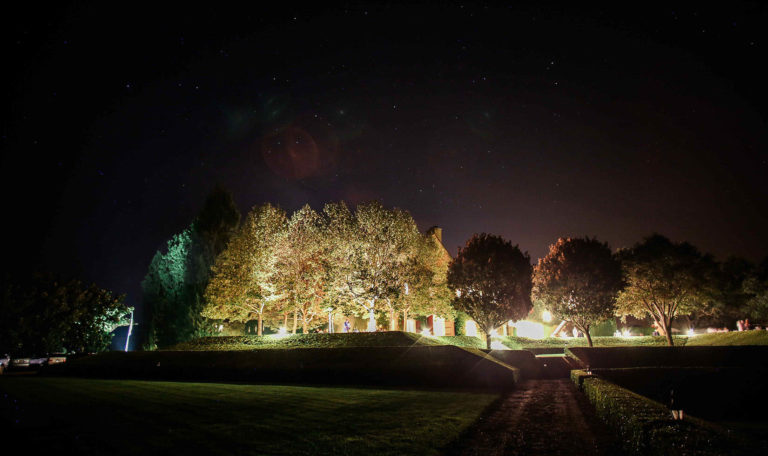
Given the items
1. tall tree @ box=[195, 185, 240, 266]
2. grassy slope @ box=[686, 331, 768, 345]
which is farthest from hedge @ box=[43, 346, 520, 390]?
grassy slope @ box=[686, 331, 768, 345]

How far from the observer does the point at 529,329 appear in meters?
54.1

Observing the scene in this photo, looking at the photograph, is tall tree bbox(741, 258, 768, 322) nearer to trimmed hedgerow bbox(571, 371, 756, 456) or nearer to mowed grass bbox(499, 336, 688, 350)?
mowed grass bbox(499, 336, 688, 350)

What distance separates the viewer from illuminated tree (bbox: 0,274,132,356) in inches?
1690

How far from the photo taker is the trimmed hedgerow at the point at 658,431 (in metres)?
6.54

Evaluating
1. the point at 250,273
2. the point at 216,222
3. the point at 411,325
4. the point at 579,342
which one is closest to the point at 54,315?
the point at 216,222

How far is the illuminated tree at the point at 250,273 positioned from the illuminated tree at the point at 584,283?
2515 cm

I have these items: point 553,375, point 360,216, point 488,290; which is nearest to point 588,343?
point 488,290

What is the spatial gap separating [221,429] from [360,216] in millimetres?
25504

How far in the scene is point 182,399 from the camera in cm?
1597

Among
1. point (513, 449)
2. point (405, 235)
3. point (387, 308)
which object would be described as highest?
point (405, 235)

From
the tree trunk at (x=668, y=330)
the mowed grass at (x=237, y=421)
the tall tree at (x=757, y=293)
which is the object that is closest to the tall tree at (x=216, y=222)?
the mowed grass at (x=237, y=421)

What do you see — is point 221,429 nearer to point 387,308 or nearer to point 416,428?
point 416,428

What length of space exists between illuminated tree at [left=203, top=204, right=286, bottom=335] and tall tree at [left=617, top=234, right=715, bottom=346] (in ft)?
107

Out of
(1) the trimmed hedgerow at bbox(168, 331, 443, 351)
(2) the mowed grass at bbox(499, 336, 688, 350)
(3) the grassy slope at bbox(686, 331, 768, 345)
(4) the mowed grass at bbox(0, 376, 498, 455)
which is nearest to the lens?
(4) the mowed grass at bbox(0, 376, 498, 455)
